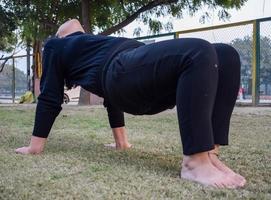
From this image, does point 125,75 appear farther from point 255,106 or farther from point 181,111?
point 255,106

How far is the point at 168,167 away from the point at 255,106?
6152 mm

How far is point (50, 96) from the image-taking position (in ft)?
7.80

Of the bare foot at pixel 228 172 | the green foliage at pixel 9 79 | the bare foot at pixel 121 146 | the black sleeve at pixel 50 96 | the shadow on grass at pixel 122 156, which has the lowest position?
the green foliage at pixel 9 79

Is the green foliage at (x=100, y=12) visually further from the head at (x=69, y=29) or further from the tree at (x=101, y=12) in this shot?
the head at (x=69, y=29)

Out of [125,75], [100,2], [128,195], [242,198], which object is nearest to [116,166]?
[125,75]

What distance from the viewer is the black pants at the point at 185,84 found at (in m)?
1.76

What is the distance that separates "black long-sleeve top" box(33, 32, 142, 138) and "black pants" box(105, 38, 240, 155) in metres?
0.17

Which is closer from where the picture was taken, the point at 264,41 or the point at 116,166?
the point at 116,166

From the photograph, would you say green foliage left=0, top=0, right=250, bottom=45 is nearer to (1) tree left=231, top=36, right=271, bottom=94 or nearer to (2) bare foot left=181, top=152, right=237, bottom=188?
(1) tree left=231, top=36, right=271, bottom=94

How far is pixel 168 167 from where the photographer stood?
2.04 metres

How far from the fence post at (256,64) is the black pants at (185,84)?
6.17 metres

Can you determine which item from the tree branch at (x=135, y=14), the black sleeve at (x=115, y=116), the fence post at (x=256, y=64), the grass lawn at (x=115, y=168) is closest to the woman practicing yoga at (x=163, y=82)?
the grass lawn at (x=115, y=168)

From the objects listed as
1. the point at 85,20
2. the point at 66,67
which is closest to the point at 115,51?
the point at 66,67

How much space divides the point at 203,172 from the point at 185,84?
33 centimetres
